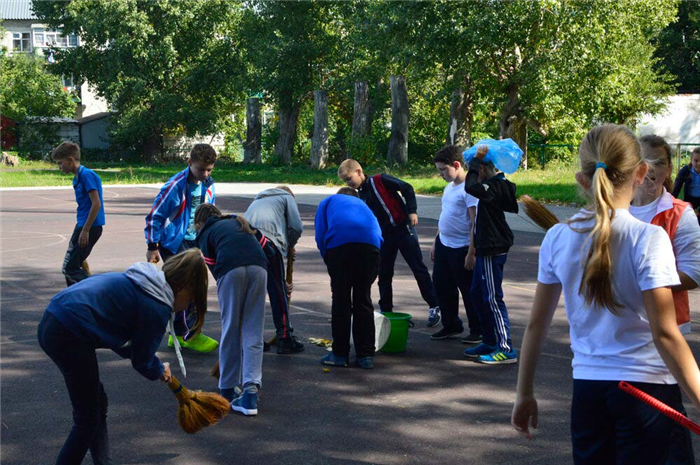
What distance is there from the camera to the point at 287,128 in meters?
48.9

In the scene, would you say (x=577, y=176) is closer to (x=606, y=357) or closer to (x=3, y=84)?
(x=606, y=357)

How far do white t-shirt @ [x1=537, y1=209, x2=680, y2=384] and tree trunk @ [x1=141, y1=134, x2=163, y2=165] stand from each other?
54.5 metres

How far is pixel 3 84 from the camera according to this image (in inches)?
2288

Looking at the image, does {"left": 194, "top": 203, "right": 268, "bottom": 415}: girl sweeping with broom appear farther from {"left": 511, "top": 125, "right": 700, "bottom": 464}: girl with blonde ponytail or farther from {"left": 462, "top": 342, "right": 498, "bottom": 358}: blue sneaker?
{"left": 511, "top": 125, "right": 700, "bottom": 464}: girl with blonde ponytail

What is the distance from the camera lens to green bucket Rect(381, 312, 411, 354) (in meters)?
7.49

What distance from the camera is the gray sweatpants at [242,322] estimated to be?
19.0 feet

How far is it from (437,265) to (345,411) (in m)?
2.60

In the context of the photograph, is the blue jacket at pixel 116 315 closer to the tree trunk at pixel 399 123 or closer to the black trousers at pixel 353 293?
the black trousers at pixel 353 293

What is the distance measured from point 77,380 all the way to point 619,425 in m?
2.64

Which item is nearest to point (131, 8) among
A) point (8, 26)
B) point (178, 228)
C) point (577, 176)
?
point (8, 26)

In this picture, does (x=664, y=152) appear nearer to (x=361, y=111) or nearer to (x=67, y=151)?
(x=67, y=151)

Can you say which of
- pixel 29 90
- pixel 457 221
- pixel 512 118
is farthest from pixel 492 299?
pixel 29 90

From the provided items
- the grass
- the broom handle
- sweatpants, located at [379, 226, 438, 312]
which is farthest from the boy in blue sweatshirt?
the grass

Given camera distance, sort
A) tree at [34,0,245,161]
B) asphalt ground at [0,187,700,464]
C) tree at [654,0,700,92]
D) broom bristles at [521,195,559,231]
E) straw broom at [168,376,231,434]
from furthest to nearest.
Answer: tree at [34,0,245,161] < tree at [654,0,700,92] < asphalt ground at [0,187,700,464] < straw broom at [168,376,231,434] < broom bristles at [521,195,559,231]
